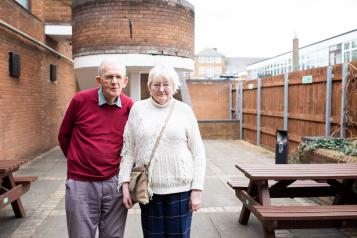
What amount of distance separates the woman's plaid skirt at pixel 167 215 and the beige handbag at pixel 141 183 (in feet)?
0.33

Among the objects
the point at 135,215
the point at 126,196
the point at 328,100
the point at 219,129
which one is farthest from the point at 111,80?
the point at 219,129

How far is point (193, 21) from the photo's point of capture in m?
10.6

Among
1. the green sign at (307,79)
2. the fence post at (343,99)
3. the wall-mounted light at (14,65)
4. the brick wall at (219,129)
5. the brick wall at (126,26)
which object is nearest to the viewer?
the fence post at (343,99)

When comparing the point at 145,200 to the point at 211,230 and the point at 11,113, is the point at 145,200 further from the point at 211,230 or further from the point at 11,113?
the point at 11,113

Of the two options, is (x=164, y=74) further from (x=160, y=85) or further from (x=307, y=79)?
(x=307, y=79)

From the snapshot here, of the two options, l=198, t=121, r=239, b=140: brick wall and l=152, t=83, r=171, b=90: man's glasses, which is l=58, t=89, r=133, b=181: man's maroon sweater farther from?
l=198, t=121, r=239, b=140: brick wall

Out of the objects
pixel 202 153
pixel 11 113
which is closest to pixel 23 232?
pixel 202 153

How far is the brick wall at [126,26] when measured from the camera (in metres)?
9.43

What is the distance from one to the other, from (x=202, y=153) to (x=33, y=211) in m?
3.48

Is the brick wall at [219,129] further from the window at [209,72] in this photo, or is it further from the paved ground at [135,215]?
the window at [209,72]

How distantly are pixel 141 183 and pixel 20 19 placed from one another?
7900mm

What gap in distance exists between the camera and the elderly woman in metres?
2.57

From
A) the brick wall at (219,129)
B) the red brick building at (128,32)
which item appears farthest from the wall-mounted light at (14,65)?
the brick wall at (219,129)

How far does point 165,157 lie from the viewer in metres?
2.57
